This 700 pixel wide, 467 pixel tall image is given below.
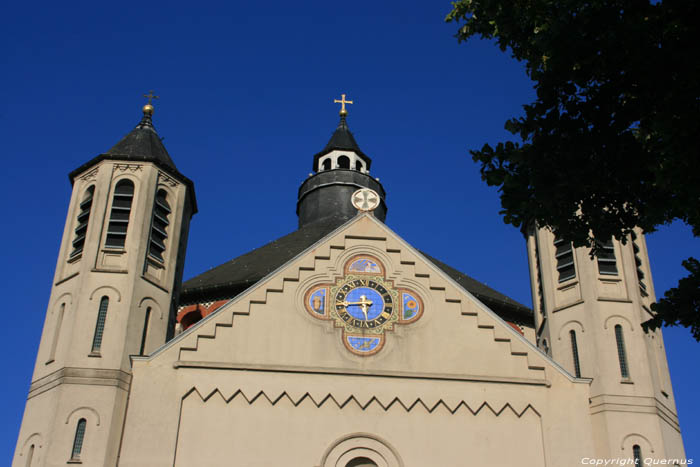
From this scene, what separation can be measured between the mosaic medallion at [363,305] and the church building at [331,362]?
0.04m

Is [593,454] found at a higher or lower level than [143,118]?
lower

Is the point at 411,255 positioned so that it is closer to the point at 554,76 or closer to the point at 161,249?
the point at 161,249

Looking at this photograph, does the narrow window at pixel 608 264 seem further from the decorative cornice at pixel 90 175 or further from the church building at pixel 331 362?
the decorative cornice at pixel 90 175

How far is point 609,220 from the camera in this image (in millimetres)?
13953

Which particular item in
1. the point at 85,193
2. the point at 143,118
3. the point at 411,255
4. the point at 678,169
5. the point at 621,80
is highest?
the point at 143,118

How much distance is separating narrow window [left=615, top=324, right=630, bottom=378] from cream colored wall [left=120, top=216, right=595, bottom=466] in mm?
2084

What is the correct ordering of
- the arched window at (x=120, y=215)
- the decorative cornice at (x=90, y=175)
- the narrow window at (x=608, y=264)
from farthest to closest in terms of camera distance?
the decorative cornice at (x=90, y=175), the narrow window at (x=608, y=264), the arched window at (x=120, y=215)

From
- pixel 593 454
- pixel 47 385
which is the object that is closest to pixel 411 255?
pixel 593 454

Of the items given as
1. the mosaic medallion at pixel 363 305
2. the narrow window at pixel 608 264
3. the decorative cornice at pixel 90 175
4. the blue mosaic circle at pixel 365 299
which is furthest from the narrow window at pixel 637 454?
the decorative cornice at pixel 90 175

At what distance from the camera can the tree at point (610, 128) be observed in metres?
12.0

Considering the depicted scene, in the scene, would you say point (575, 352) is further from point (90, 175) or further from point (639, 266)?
point (90, 175)

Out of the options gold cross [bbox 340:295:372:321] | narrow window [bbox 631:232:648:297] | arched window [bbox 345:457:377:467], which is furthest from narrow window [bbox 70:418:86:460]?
narrow window [bbox 631:232:648:297]

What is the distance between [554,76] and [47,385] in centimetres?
1597

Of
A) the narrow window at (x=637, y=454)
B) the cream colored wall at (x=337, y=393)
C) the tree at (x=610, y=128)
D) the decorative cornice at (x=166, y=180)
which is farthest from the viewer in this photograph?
the decorative cornice at (x=166, y=180)
